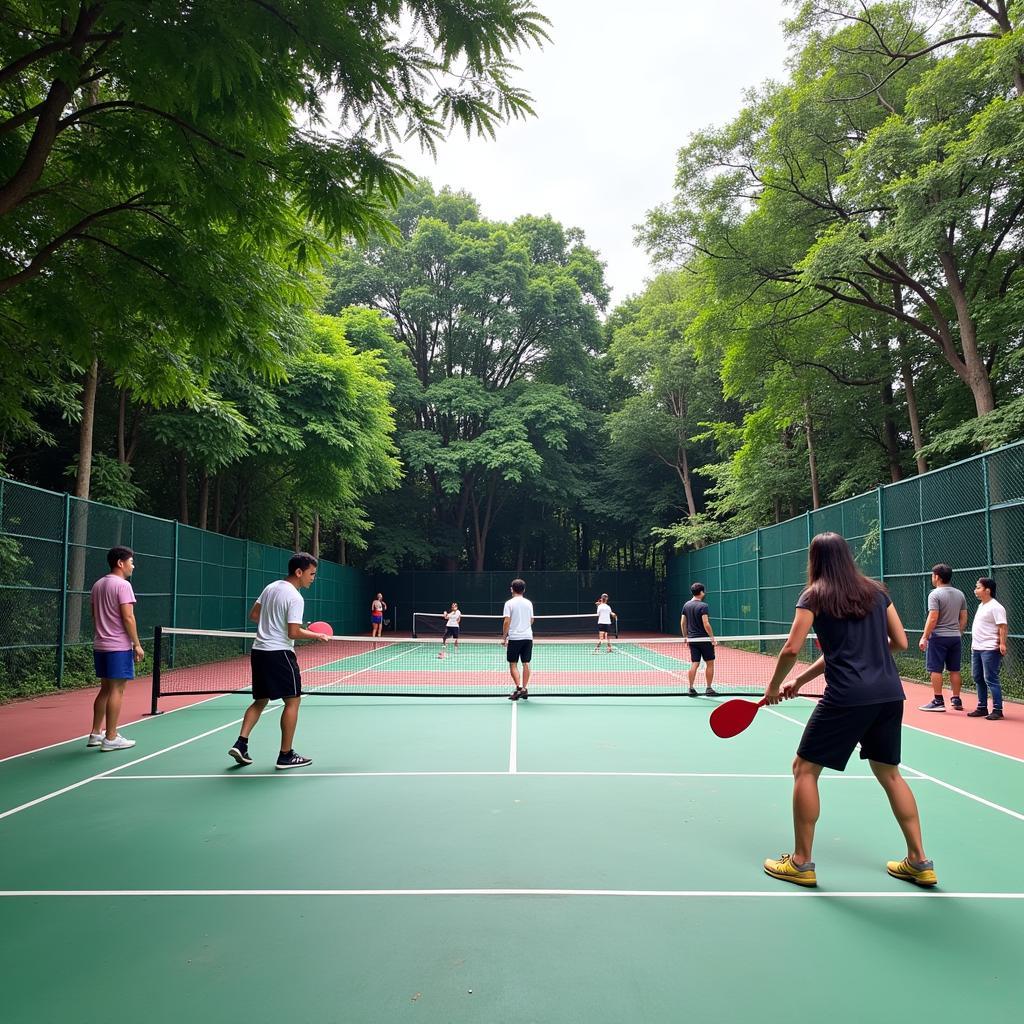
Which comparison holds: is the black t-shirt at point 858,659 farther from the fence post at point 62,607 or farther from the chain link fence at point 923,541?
the fence post at point 62,607

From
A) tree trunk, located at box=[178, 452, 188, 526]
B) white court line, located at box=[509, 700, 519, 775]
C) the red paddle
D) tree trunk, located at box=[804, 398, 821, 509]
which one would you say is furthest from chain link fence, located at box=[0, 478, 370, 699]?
tree trunk, located at box=[804, 398, 821, 509]

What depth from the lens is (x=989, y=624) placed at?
891 centimetres

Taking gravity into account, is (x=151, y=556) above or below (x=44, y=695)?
above

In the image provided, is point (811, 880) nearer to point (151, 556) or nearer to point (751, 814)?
point (751, 814)

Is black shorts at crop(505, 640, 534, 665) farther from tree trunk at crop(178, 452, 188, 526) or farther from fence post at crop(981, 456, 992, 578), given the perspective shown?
tree trunk at crop(178, 452, 188, 526)

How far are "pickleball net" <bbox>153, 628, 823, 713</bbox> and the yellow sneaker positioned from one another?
6.24 metres

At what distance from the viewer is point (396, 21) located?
Result: 500cm

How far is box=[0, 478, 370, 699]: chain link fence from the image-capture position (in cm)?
1074

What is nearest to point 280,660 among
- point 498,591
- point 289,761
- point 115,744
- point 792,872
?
point 289,761

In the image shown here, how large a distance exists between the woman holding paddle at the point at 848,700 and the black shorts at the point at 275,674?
4196mm

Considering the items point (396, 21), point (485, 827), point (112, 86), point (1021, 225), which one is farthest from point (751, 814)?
point (1021, 225)

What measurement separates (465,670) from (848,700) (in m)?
14.1

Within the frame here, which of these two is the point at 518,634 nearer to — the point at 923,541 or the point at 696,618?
the point at 696,618

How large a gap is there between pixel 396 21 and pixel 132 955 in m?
5.46
